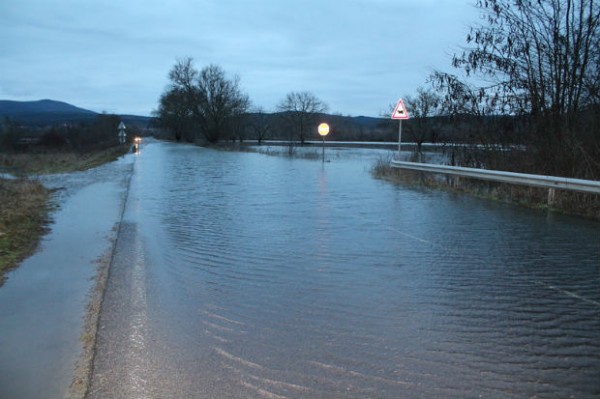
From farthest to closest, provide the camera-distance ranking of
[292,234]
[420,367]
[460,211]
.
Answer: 1. [460,211]
2. [292,234]
3. [420,367]

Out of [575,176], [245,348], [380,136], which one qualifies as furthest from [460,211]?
[380,136]

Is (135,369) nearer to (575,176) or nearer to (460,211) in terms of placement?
(460,211)

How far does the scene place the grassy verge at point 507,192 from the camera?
11500 mm

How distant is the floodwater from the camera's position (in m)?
4.11

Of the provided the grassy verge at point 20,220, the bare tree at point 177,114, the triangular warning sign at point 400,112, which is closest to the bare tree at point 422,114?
the triangular warning sign at point 400,112

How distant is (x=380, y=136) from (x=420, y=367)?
374 feet

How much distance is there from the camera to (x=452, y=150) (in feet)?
64.3

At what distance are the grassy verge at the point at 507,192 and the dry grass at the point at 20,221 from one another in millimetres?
10663

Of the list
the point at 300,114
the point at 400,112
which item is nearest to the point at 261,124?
the point at 300,114

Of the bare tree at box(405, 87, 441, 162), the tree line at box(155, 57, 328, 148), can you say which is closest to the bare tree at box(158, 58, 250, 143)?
the tree line at box(155, 57, 328, 148)

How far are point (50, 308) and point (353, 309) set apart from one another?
325 cm

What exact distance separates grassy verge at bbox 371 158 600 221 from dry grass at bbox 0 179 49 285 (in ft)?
35.0

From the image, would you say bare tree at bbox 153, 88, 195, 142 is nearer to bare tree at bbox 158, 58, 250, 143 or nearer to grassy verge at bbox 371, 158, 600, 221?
bare tree at bbox 158, 58, 250, 143

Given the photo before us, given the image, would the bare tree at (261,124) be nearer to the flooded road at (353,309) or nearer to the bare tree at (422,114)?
the bare tree at (422,114)
